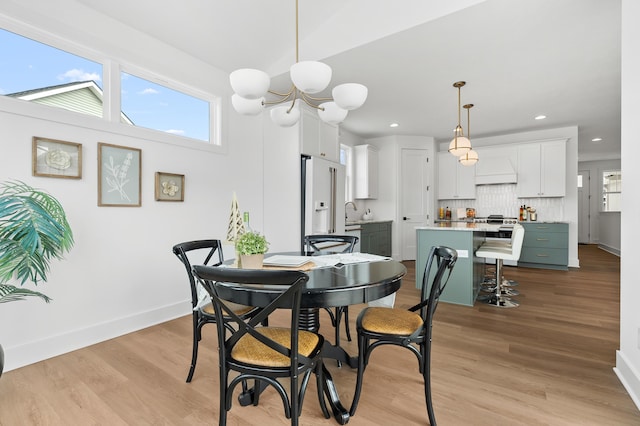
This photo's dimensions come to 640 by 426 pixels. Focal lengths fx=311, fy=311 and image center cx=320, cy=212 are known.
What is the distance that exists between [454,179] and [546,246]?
7.12 feet

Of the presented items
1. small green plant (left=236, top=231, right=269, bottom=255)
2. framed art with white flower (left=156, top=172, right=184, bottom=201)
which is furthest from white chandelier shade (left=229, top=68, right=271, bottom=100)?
framed art with white flower (left=156, top=172, right=184, bottom=201)

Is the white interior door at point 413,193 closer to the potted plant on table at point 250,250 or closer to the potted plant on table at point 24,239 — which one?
the potted plant on table at point 250,250

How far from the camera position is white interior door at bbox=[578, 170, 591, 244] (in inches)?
376

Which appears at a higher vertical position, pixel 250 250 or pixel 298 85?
pixel 298 85

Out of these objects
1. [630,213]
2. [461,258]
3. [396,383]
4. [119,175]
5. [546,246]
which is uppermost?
[119,175]

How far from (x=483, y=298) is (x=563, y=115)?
3.76m

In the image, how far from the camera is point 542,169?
6.05 metres

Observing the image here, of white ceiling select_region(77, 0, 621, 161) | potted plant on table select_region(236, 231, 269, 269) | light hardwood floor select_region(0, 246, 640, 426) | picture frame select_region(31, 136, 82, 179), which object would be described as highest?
white ceiling select_region(77, 0, 621, 161)

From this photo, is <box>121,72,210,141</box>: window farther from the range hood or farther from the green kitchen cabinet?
the green kitchen cabinet

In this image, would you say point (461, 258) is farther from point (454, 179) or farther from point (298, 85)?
point (454, 179)

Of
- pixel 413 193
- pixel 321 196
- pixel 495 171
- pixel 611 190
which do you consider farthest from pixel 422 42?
pixel 611 190

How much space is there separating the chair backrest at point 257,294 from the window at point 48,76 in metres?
2.31

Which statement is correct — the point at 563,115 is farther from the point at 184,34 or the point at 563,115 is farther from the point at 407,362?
the point at 184,34

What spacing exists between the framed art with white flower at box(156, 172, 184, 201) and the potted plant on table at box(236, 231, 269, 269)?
6.29ft
